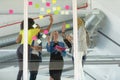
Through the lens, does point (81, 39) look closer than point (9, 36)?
No

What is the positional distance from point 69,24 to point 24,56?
33.6 inches

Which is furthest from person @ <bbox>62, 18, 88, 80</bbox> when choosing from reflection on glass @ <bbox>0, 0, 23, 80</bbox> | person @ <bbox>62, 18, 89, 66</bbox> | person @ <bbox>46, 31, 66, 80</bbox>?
reflection on glass @ <bbox>0, 0, 23, 80</bbox>

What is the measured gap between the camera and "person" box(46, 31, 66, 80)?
4742 mm

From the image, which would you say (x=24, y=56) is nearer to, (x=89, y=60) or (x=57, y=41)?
(x=57, y=41)

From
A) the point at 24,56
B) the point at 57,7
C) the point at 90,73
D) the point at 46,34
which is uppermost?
the point at 57,7

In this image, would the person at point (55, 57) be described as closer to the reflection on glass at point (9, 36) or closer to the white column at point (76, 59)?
the white column at point (76, 59)

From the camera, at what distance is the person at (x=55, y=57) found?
4742mm

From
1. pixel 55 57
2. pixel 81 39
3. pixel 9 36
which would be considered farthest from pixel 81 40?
pixel 9 36

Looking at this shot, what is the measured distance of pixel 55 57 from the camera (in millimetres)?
4789

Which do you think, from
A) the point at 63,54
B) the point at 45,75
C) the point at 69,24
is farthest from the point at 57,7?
the point at 45,75

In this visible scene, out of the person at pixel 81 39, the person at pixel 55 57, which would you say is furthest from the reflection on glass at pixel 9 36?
the person at pixel 81 39

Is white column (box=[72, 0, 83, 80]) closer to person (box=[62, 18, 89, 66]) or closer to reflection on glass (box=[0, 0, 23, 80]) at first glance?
person (box=[62, 18, 89, 66])

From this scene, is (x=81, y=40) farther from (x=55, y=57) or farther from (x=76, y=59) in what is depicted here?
(x=55, y=57)

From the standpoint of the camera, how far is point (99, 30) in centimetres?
519
